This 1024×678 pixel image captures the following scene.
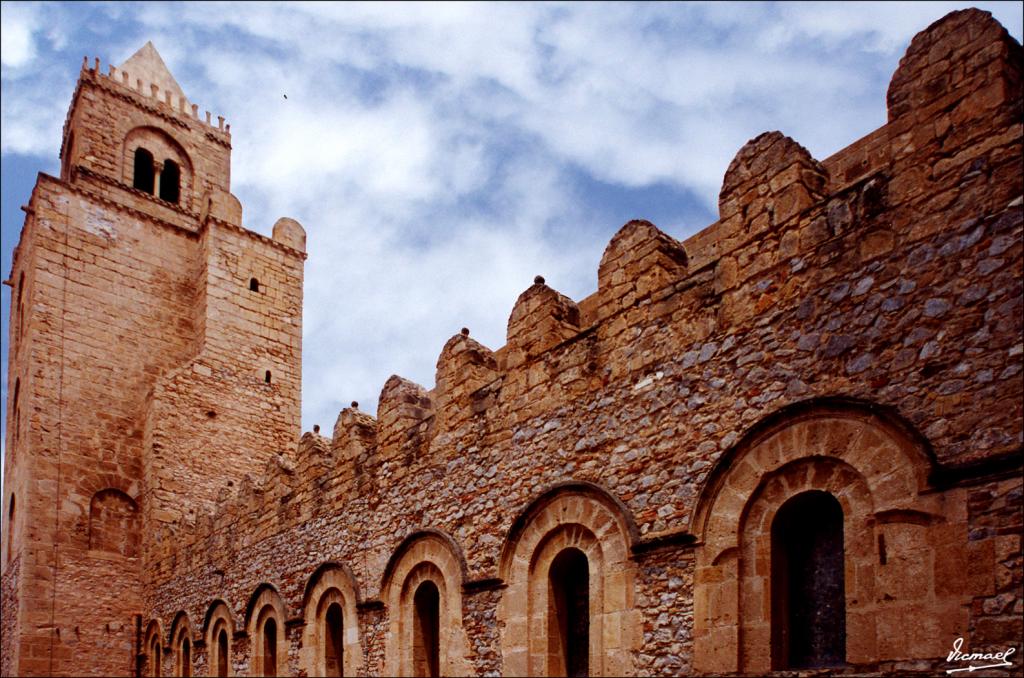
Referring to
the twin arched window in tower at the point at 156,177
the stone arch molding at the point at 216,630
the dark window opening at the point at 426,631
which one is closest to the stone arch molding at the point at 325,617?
the dark window opening at the point at 426,631

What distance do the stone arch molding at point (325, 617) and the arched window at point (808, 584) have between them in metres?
5.32

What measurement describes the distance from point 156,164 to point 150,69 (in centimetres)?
267

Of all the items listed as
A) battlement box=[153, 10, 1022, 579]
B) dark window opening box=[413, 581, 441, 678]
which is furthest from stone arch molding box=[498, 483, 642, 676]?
dark window opening box=[413, 581, 441, 678]

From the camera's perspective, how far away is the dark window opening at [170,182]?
20969mm

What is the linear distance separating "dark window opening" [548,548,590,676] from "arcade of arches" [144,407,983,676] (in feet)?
0.03

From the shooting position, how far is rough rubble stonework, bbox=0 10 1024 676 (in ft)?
17.5

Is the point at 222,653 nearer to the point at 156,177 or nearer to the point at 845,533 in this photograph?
the point at 845,533

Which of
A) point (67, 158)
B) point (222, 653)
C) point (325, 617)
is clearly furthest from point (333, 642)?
point (67, 158)

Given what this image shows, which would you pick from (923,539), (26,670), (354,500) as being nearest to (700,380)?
(923,539)

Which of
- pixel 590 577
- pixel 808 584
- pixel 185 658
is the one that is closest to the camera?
pixel 808 584

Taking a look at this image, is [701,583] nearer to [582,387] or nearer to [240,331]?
[582,387]

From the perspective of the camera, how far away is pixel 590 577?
742 centimetres

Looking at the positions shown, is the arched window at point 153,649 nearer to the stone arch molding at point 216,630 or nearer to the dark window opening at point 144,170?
the stone arch molding at point 216,630

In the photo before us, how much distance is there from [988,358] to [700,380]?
200cm
